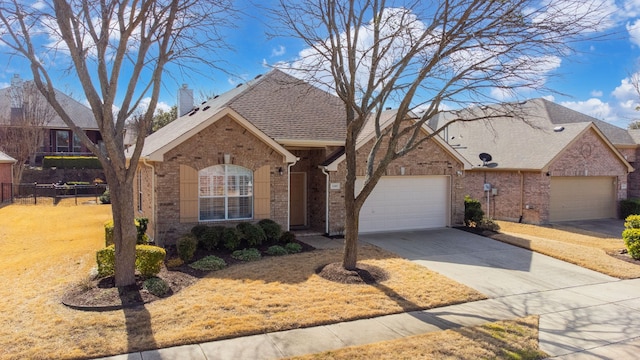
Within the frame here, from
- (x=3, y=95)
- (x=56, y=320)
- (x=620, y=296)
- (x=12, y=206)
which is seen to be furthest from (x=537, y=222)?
(x=3, y=95)

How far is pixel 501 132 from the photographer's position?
23391 millimetres

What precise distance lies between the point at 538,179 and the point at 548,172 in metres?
0.52

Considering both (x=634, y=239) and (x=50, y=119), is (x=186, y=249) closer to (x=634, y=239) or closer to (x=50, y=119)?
(x=634, y=239)

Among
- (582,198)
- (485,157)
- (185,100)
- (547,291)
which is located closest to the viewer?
(547,291)

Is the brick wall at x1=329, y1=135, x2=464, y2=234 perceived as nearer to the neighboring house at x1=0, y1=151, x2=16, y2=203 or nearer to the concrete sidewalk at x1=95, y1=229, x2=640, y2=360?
the concrete sidewalk at x1=95, y1=229, x2=640, y2=360

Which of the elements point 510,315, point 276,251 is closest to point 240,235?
point 276,251

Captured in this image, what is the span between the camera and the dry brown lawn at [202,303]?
6.08m

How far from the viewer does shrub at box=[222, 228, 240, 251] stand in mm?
11805

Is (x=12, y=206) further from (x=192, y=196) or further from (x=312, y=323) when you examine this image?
(x=312, y=323)

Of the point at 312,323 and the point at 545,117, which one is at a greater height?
the point at 545,117

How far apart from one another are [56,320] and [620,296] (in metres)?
10.6

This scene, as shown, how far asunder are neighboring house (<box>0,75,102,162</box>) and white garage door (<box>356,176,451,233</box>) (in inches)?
1032

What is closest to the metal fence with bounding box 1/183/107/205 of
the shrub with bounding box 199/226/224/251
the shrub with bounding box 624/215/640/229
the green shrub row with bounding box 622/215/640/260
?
the shrub with bounding box 199/226/224/251

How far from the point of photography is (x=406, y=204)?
16188 mm
